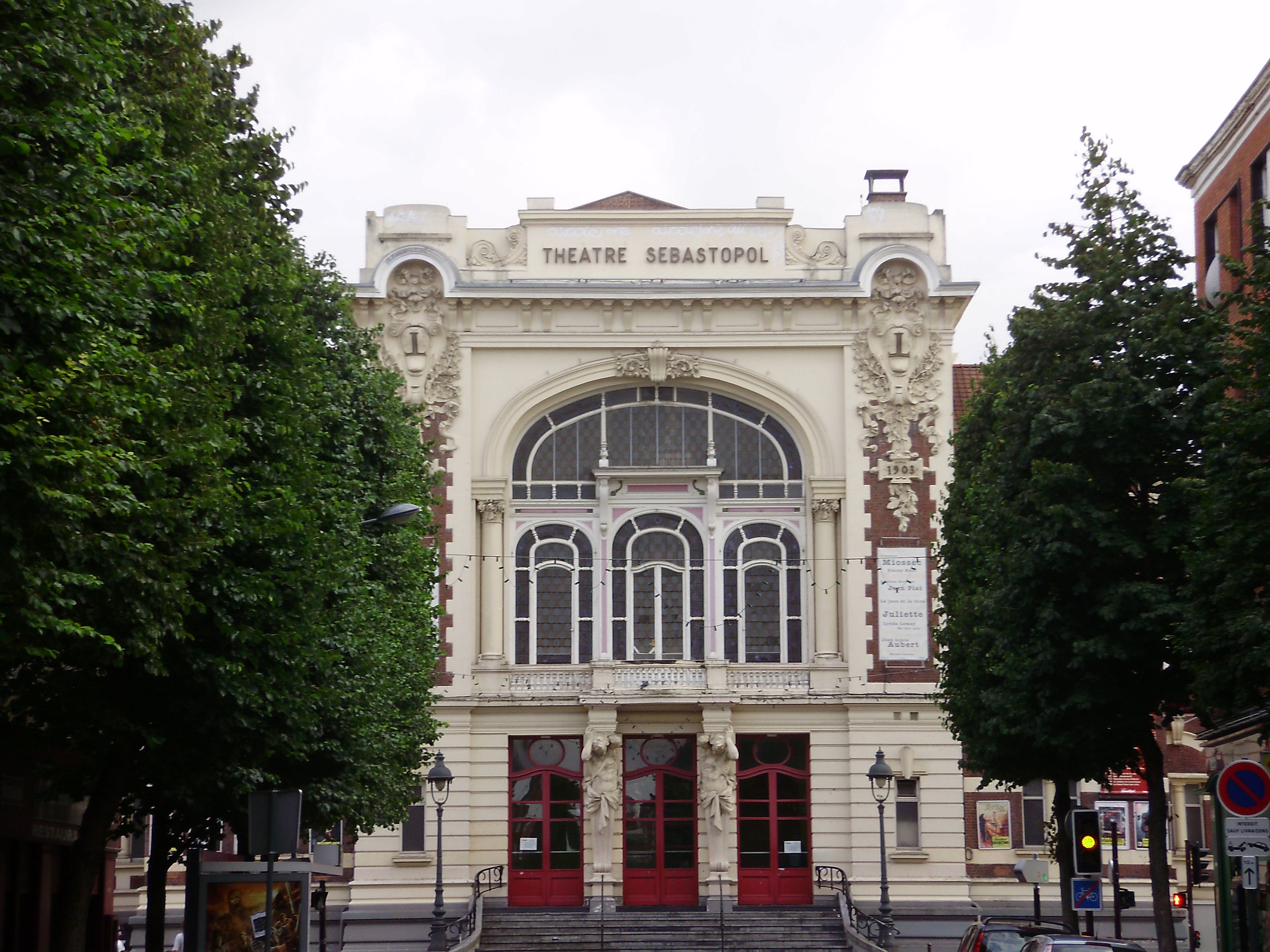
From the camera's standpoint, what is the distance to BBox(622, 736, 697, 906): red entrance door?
144ft

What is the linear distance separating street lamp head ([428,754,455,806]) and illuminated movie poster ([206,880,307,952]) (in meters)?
13.3

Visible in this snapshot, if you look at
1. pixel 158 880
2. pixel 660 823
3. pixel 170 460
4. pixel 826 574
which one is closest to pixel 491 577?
pixel 660 823

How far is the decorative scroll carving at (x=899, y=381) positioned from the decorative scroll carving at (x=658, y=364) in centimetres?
425

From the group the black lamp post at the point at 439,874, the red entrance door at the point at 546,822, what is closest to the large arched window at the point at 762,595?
the red entrance door at the point at 546,822

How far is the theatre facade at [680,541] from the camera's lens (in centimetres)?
4375

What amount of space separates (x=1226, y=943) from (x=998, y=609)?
9.21 metres

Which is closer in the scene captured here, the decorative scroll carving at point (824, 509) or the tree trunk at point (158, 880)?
the tree trunk at point (158, 880)

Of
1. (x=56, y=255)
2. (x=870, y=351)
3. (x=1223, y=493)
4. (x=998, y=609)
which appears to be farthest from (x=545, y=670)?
(x=56, y=255)

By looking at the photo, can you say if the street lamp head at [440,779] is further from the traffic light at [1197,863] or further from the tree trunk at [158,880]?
the traffic light at [1197,863]

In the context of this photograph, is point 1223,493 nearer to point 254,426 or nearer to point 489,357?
point 254,426

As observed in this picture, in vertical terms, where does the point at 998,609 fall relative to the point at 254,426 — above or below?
below

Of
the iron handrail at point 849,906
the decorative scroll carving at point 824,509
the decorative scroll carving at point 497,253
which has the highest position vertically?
the decorative scroll carving at point 497,253

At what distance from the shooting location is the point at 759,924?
136ft

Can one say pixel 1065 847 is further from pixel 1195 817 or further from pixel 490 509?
pixel 490 509
